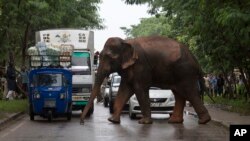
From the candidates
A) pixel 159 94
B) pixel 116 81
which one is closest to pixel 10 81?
pixel 116 81

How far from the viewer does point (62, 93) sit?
2314 cm

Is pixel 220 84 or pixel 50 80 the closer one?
pixel 50 80

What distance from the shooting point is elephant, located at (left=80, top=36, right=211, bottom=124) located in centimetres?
2141

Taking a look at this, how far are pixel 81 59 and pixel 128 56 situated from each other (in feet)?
24.2

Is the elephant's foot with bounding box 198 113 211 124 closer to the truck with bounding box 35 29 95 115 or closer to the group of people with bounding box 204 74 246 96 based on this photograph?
the truck with bounding box 35 29 95 115

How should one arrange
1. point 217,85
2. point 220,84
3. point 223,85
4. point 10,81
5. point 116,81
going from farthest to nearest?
point 217,85 < point 223,85 < point 220,84 < point 10,81 < point 116,81

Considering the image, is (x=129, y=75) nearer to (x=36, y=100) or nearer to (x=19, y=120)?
(x=36, y=100)

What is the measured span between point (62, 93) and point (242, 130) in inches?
613

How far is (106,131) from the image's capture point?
19.2 m

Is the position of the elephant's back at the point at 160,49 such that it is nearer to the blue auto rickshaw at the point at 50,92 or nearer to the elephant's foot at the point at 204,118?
the elephant's foot at the point at 204,118

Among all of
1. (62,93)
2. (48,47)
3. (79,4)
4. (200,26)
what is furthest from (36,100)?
(79,4)

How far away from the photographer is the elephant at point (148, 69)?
21406 mm

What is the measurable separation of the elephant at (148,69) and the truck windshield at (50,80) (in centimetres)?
260

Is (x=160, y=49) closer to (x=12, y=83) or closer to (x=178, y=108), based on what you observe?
(x=178, y=108)
